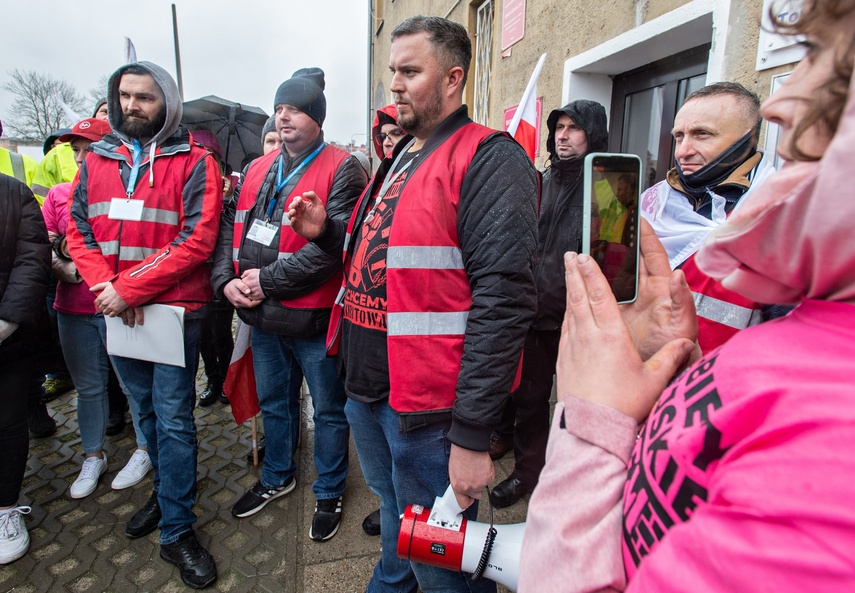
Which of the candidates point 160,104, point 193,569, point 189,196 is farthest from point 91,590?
point 160,104

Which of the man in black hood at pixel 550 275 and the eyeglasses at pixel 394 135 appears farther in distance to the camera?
the eyeglasses at pixel 394 135

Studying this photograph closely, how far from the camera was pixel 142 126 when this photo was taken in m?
2.49

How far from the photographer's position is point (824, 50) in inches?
20.5

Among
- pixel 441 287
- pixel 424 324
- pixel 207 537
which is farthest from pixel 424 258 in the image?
pixel 207 537

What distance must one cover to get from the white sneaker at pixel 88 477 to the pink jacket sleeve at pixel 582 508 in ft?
10.5

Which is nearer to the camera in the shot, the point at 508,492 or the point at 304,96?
the point at 304,96

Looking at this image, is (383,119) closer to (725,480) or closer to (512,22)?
(512,22)

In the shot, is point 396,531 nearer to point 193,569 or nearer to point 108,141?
point 193,569

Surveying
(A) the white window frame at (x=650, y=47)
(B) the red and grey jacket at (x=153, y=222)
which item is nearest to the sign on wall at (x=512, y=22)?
(A) the white window frame at (x=650, y=47)

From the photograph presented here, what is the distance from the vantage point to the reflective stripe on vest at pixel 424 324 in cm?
154

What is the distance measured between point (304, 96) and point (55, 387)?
365 centimetres

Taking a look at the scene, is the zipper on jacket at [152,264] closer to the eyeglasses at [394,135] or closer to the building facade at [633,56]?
the eyeglasses at [394,135]

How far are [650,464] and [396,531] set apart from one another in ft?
5.19

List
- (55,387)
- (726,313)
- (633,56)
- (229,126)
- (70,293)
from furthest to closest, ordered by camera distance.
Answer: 1. (229,126)
2. (55,387)
3. (633,56)
4. (70,293)
5. (726,313)
